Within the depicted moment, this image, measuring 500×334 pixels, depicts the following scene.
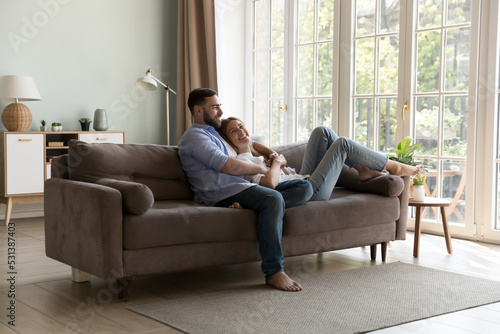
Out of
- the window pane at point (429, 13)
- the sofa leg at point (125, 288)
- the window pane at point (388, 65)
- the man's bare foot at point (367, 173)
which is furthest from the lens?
the window pane at point (388, 65)

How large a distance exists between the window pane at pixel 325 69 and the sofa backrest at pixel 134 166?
7.48ft

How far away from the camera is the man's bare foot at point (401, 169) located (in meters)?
3.88

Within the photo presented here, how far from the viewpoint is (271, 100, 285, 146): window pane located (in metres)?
6.10

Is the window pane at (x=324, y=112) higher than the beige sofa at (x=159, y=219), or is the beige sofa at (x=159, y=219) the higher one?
the window pane at (x=324, y=112)

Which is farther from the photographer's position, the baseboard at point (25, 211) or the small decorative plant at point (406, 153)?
the baseboard at point (25, 211)

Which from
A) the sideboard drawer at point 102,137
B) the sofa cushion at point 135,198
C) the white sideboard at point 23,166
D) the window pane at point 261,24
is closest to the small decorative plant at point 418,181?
the sofa cushion at point 135,198

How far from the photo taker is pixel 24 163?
5234 mm

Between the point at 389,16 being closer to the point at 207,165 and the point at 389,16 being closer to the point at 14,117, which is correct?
Result: the point at 207,165

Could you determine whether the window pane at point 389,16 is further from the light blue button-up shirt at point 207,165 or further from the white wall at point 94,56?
the white wall at point 94,56

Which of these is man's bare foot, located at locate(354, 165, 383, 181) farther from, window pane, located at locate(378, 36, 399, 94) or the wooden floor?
window pane, located at locate(378, 36, 399, 94)

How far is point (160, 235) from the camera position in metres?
2.98

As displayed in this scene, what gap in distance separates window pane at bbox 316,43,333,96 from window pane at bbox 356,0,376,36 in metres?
0.37

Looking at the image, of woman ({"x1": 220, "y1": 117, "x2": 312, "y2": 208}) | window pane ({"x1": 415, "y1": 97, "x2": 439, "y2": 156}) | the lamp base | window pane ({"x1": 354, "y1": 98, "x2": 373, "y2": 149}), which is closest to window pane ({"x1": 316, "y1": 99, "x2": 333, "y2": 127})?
window pane ({"x1": 354, "y1": 98, "x2": 373, "y2": 149})

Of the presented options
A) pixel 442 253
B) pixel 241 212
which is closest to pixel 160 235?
pixel 241 212
